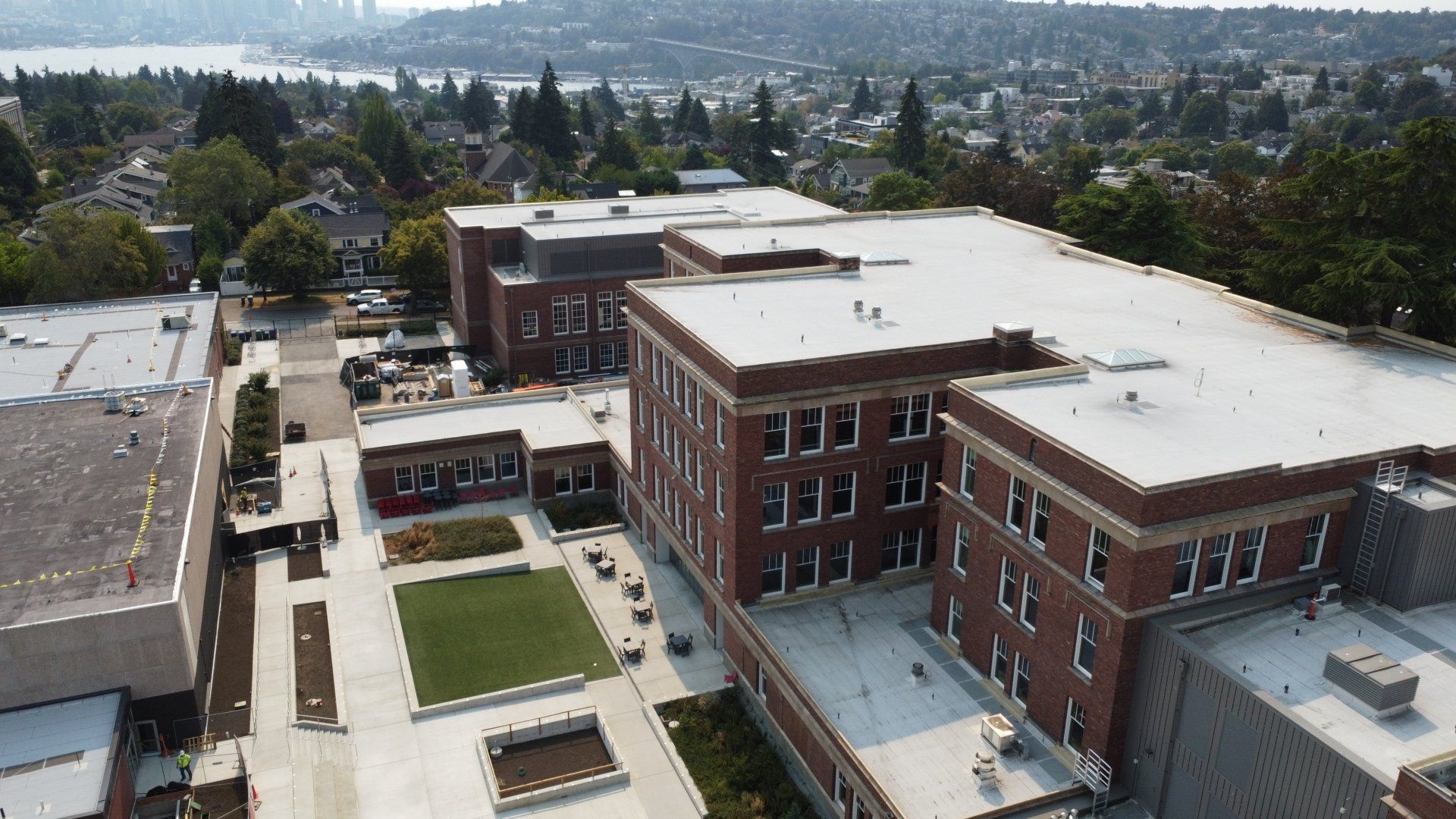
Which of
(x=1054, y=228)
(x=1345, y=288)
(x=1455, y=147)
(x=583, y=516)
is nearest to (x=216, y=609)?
(x=583, y=516)

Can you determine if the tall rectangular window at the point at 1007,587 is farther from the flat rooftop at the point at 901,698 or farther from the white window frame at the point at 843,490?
the white window frame at the point at 843,490

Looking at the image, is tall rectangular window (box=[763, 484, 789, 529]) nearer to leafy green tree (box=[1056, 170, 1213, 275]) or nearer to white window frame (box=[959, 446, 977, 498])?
white window frame (box=[959, 446, 977, 498])

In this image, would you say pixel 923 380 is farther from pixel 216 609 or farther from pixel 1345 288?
pixel 216 609

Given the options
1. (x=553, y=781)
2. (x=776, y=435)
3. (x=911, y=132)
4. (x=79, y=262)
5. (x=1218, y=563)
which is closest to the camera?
(x=1218, y=563)

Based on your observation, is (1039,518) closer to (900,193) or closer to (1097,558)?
(1097,558)

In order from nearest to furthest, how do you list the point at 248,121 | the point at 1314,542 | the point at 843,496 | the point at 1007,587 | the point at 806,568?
the point at 1314,542 < the point at 1007,587 < the point at 843,496 < the point at 806,568 < the point at 248,121

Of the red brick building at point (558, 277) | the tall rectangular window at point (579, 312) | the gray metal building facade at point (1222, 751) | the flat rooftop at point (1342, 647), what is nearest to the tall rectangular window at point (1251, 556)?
the gray metal building facade at point (1222, 751)

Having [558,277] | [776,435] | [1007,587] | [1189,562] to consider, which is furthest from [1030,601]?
[558,277]

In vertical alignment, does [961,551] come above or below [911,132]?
below
